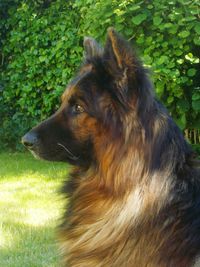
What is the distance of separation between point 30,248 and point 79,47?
4270 mm

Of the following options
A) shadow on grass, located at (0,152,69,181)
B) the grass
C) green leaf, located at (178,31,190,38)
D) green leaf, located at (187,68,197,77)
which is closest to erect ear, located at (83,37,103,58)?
the grass

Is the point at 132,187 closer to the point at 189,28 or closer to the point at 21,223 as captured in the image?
the point at 21,223

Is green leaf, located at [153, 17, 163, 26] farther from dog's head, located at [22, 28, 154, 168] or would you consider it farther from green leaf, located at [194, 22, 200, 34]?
dog's head, located at [22, 28, 154, 168]

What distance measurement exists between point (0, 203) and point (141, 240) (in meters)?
3.27

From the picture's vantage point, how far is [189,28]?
17.9 ft

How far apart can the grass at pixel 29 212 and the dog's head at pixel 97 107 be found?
1.32ft

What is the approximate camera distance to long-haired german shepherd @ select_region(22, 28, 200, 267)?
8.85ft

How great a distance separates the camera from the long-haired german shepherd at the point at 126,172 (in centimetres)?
270

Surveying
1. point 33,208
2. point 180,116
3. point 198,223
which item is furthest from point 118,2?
point 198,223

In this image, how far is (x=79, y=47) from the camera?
7852 millimetres

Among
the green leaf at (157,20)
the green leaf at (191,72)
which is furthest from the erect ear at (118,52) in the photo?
the green leaf at (191,72)

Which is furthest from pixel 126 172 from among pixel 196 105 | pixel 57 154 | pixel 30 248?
pixel 196 105

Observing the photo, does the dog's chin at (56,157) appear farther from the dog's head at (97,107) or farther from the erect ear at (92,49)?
the erect ear at (92,49)

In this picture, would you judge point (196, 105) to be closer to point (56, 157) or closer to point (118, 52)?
point (56, 157)
